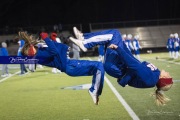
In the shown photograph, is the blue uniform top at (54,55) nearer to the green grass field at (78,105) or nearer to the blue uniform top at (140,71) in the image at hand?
the blue uniform top at (140,71)

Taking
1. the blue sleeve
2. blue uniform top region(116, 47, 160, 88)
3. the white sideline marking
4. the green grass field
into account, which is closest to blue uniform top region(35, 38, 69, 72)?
the blue sleeve

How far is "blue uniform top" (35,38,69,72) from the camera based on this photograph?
641 centimetres

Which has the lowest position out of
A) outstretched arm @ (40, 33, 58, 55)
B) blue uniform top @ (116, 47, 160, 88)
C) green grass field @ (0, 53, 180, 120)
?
green grass field @ (0, 53, 180, 120)

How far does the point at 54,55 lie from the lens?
21.2 feet

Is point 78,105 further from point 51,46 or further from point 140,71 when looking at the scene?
point 140,71

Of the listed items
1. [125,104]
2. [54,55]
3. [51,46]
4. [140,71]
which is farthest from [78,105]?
[140,71]

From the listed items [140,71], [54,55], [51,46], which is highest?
[51,46]

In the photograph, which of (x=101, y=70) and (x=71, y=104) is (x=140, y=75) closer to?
(x=101, y=70)

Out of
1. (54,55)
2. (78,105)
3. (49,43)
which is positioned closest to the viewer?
(49,43)

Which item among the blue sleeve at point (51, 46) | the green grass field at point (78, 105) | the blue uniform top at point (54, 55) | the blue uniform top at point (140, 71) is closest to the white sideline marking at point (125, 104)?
the green grass field at point (78, 105)

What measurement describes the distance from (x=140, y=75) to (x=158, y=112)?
229 cm

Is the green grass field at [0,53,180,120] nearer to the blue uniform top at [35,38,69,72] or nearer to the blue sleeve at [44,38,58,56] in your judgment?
the blue uniform top at [35,38,69,72]

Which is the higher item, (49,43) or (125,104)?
(49,43)

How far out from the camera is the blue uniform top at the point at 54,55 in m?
6.41
